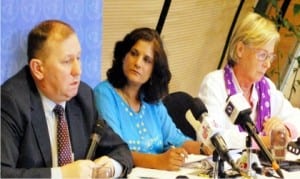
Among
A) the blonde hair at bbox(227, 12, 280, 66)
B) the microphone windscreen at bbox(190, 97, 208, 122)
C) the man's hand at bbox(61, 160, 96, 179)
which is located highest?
the blonde hair at bbox(227, 12, 280, 66)

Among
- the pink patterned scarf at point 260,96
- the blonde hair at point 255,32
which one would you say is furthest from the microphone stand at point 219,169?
the blonde hair at point 255,32

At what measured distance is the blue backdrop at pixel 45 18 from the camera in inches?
85.3

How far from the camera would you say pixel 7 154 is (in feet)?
6.40

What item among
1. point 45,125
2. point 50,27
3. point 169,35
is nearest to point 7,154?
point 45,125

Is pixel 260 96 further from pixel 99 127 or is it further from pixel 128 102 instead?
pixel 99 127

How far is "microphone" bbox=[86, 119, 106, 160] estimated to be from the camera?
2113 millimetres

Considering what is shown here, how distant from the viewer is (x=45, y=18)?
2303 millimetres

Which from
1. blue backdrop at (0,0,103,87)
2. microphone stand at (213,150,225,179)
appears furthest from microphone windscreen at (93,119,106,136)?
microphone stand at (213,150,225,179)

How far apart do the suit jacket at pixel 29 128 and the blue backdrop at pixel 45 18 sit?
0.13 metres

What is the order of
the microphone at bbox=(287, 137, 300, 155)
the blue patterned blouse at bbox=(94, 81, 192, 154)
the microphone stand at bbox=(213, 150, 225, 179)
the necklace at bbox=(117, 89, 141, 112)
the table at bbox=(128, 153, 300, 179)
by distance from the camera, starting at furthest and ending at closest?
the microphone at bbox=(287, 137, 300, 155) → the necklace at bbox=(117, 89, 141, 112) → the blue patterned blouse at bbox=(94, 81, 192, 154) → the table at bbox=(128, 153, 300, 179) → the microphone stand at bbox=(213, 150, 225, 179)

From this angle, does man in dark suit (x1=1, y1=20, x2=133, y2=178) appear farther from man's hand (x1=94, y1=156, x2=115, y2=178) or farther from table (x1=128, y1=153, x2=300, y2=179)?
table (x1=128, y1=153, x2=300, y2=179)

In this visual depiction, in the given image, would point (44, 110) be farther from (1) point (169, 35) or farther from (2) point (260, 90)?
(1) point (169, 35)

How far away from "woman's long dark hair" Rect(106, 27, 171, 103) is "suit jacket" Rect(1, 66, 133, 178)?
0.44 meters

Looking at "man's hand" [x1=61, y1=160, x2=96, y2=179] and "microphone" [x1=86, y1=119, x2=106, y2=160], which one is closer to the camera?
"man's hand" [x1=61, y1=160, x2=96, y2=179]
